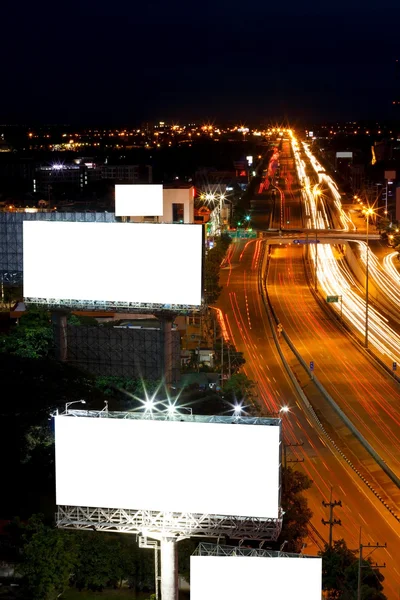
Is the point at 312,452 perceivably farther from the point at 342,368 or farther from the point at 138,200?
the point at 138,200

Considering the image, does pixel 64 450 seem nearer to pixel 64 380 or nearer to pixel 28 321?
pixel 64 380

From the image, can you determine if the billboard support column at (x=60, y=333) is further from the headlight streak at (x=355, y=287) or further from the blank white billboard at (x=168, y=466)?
the blank white billboard at (x=168, y=466)

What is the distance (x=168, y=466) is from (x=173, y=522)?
1.11 m

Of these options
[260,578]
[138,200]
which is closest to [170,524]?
[260,578]

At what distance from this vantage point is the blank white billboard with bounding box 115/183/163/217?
52.2 m

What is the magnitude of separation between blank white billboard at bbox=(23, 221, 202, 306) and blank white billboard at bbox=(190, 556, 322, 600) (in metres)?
18.8

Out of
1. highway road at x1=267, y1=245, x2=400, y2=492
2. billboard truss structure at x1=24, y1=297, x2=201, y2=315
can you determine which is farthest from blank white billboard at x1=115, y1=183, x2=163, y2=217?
billboard truss structure at x1=24, y1=297, x2=201, y2=315

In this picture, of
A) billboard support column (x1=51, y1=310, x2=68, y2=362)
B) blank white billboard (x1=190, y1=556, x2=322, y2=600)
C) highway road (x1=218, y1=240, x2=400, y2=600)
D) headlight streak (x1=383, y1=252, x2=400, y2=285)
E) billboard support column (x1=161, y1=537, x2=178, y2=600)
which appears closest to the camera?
blank white billboard (x1=190, y1=556, x2=322, y2=600)

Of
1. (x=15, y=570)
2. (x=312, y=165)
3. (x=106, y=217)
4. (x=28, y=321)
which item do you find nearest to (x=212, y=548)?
(x=15, y=570)

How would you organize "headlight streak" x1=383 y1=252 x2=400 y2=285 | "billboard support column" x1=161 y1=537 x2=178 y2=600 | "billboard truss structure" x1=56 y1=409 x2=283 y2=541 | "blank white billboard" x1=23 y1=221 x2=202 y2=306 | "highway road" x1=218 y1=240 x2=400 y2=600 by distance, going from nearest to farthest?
1. "billboard truss structure" x1=56 y1=409 x2=283 y2=541
2. "billboard support column" x1=161 y1=537 x2=178 y2=600
3. "highway road" x1=218 y1=240 x2=400 y2=600
4. "blank white billboard" x1=23 y1=221 x2=202 y2=306
5. "headlight streak" x1=383 y1=252 x2=400 y2=285

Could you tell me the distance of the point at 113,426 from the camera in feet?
65.8

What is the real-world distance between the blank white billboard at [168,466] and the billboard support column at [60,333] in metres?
20.3

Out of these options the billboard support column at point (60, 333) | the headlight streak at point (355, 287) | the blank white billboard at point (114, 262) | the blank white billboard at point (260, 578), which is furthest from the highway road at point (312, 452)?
the billboard support column at point (60, 333)

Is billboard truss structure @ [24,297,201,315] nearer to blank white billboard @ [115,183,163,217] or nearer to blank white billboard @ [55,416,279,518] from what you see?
blank white billboard @ [115,183,163,217]
